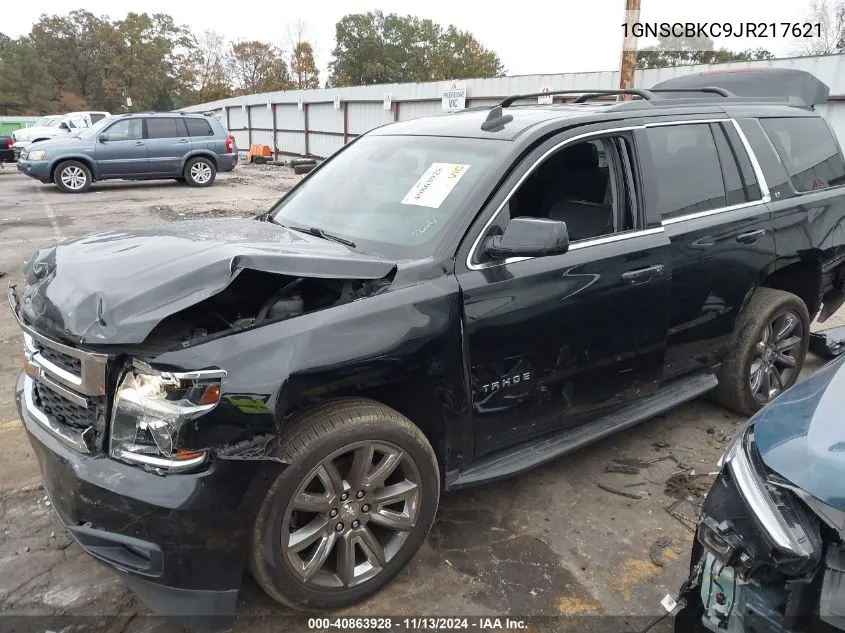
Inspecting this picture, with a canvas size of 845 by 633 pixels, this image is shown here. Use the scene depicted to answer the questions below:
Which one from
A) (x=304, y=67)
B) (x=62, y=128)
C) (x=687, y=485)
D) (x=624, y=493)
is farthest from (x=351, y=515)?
(x=304, y=67)

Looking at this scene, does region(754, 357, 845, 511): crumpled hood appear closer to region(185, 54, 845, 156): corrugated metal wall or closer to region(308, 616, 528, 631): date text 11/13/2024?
Result: region(308, 616, 528, 631): date text 11/13/2024

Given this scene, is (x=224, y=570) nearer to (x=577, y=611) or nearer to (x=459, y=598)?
(x=459, y=598)

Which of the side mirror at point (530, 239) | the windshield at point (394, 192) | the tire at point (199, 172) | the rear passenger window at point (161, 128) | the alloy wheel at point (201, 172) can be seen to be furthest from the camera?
the alloy wheel at point (201, 172)

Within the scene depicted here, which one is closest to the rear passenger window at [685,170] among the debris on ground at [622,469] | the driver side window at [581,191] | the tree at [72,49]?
the driver side window at [581,191]

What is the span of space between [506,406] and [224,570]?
1.34 meters

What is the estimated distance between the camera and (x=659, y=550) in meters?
2.96

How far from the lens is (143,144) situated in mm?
15953

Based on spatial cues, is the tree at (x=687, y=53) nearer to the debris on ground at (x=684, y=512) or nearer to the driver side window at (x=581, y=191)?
the driver side window at (x=581, y=191)

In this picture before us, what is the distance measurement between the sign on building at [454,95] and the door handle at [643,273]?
15.7 m

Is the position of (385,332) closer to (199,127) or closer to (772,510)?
(772,510)

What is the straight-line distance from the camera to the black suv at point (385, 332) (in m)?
2.12

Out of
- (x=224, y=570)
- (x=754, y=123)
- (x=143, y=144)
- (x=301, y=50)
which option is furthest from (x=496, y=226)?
(x=301, y=50)

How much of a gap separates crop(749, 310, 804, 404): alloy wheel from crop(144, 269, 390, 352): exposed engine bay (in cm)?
296

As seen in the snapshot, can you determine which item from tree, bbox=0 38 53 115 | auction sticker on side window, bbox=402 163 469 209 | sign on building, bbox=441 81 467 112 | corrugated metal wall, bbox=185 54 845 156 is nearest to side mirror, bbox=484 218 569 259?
auction sticker on side window, bbox=402 163 469 209
